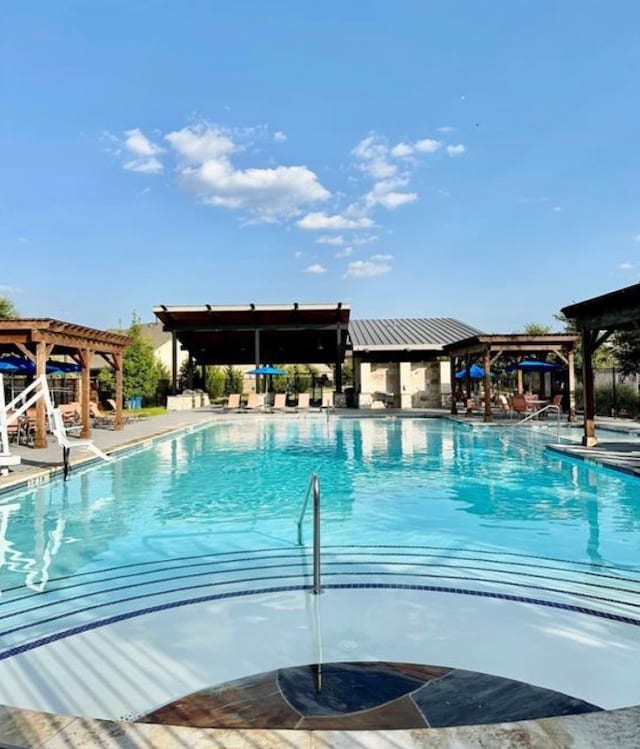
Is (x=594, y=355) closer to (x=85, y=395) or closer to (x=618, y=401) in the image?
(x=618, y=401)

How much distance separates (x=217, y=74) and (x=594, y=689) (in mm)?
15341

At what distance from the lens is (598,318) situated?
10984 mm

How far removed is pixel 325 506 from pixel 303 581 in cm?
313

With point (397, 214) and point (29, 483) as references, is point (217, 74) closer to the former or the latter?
point (397, 214)

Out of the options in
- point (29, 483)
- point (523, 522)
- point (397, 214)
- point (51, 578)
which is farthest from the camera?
point (397, 214)

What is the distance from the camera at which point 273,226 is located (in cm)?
2583

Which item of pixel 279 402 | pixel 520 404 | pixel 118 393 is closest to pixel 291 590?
pixel 118 393

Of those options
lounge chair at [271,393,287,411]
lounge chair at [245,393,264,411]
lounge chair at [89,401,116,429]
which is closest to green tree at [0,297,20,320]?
lounge chair at [245,393,264,411]

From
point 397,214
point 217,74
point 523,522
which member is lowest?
point 523,522

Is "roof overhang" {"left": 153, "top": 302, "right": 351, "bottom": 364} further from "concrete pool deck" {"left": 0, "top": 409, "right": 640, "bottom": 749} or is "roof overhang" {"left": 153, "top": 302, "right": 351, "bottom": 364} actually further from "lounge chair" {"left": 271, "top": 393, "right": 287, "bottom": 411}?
"concrete pool deck" {"left": 0, "top": 409, "right": 640, "bottom": 749}

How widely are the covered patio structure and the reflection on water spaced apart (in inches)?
485

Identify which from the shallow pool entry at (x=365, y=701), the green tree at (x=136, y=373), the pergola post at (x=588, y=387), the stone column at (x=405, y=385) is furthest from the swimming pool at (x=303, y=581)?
the green tree at (x=136, y=373)

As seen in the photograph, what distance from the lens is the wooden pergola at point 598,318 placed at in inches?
388

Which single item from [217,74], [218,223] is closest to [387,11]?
[217,74]
